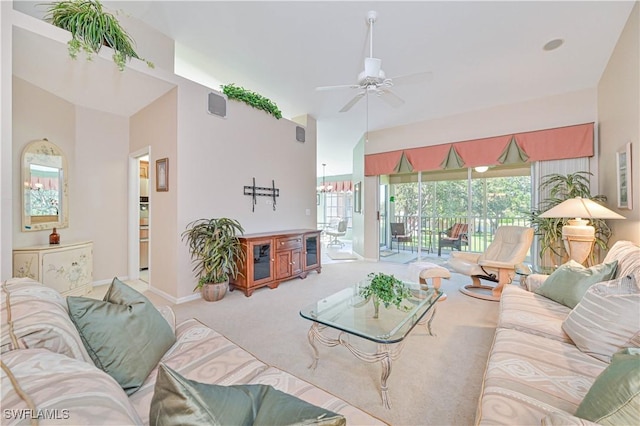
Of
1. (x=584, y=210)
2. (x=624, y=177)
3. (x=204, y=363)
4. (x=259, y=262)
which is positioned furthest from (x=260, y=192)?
(x=624, y=177)

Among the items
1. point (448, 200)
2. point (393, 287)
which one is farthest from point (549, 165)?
point (393, 287)

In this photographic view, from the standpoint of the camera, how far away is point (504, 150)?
458 cm

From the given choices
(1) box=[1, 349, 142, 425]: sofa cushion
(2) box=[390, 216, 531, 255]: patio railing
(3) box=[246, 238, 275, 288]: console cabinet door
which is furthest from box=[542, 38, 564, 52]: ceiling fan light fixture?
(1) box=[1, 349, 142, 425]: sofa cushion

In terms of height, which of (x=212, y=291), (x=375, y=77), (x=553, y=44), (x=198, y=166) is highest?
(x=553, y=44)

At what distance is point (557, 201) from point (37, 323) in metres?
5.70

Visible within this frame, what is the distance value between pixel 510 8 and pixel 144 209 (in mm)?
6062

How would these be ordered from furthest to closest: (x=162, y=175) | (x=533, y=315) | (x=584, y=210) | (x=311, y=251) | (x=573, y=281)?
(x=311, y=251) < (x=162, y=175) < (x=584, y=210) < (x=573, y=281) < (x=533, y=315)

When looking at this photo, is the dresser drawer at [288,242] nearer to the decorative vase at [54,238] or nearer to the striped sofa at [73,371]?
the striped sofa at [73,371]

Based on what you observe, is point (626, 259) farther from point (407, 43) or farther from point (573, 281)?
point (407, 43)

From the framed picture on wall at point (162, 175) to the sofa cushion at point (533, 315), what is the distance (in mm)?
3931

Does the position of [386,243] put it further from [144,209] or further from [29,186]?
[29,186]

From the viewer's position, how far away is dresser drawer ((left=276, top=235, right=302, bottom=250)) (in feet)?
13.5

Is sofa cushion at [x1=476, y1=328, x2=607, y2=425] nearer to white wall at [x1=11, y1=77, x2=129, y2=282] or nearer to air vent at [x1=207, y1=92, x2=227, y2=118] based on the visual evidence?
air vent at [x1=207, y1=92, x2=227, y2=118]

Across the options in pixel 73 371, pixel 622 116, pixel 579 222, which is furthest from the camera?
pixel 579 222
